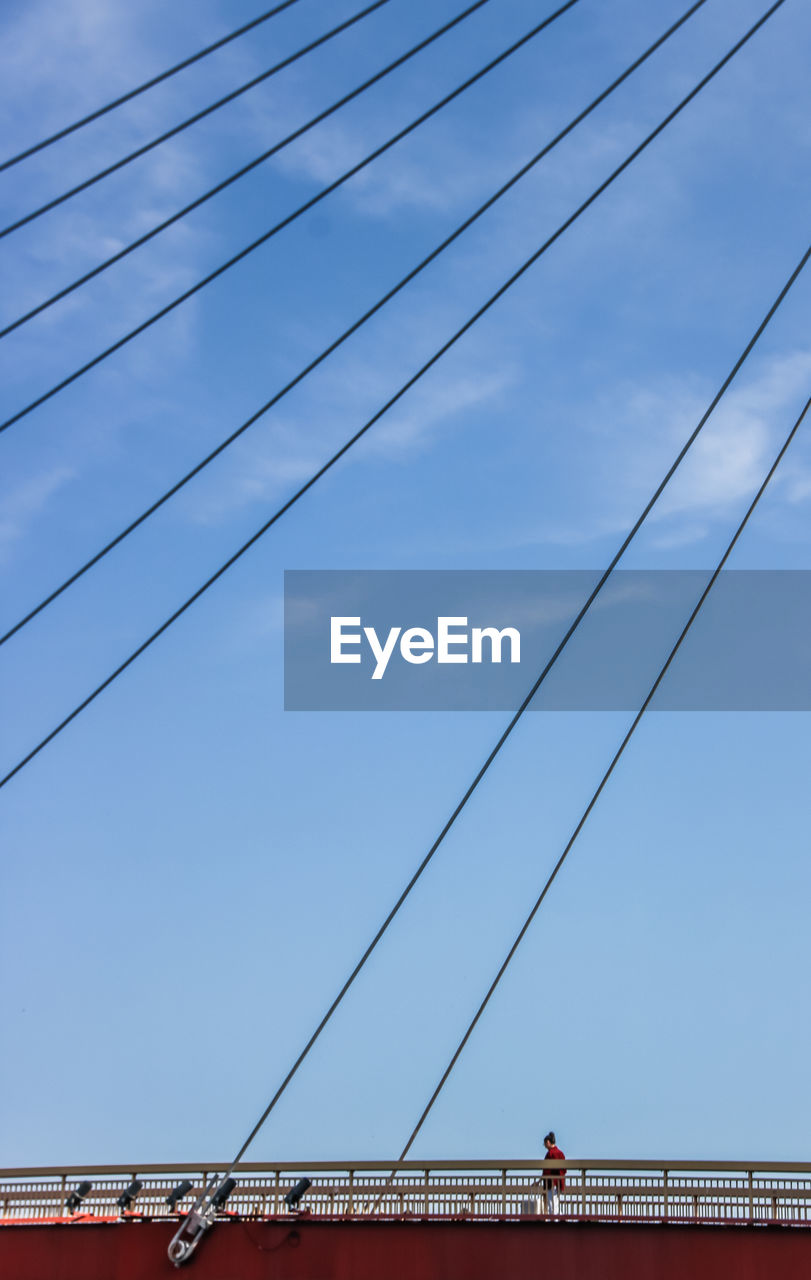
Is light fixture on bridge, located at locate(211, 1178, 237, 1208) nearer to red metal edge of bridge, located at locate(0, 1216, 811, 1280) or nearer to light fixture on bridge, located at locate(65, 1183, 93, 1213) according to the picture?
red metal edge of bridge, located at locate(0, 1216, 811, 1280)

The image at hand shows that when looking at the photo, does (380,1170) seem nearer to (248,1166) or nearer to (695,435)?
(248,1166)

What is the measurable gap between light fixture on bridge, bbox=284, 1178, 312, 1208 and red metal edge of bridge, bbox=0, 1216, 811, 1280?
9.0 inches

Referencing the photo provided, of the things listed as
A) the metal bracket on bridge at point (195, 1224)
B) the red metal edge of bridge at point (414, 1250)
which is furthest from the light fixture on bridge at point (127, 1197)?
the metal bracket on bridge at point (195, 1224)

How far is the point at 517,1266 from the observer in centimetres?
1930

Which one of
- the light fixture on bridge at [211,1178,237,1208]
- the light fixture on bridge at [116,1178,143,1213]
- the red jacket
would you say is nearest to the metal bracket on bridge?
the light fixture on bridge at [211,1178,237,1208]

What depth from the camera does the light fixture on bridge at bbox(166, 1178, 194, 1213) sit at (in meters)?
20.5

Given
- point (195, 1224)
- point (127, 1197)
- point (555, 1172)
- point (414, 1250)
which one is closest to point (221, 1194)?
point (195, 1224)

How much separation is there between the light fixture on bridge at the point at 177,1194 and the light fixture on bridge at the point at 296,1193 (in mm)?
1355

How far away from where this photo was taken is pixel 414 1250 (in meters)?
19.7

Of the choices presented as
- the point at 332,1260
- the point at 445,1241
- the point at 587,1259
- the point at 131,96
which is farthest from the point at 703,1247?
the point at 131,96

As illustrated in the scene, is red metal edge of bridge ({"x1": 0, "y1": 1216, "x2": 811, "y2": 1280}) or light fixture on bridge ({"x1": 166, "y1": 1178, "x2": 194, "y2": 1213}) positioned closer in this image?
red metal edge of bridge ({"x1": 0, "y1": 1216, "x2": 811, "y2": 1280})

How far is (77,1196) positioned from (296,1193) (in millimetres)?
3161

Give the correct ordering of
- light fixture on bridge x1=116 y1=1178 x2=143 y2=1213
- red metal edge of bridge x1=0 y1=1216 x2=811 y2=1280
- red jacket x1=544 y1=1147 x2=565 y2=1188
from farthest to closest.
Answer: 1. light fixture on bridge x1=116 y1=1178 x2=143 y2=1213
2. red jacket x1=544 y1=1147 x2=565 y2=1188
3. red metal edge of bridge x1=0 y1=1216 x2=811 y2=1280

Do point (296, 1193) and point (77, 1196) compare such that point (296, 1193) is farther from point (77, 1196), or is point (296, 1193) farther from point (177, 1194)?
point (77, 1196)
